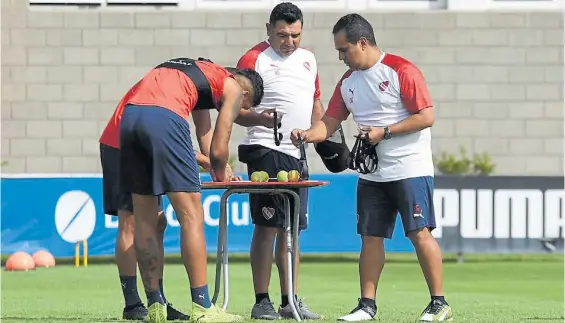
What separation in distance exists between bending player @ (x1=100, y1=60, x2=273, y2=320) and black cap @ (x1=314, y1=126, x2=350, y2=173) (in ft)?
1.85

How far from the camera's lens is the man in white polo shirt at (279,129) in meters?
9.55

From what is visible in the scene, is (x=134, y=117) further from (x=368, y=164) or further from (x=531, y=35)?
(x=531, y=35)

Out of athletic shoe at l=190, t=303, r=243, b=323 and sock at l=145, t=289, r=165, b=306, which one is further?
sock at l=145, t=289, r=165, b=306

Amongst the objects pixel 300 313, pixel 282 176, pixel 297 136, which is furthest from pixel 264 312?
pixel 297 136

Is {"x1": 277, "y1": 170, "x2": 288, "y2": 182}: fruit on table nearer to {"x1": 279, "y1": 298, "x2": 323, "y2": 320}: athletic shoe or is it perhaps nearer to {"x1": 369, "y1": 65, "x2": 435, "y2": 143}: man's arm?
{"x1": 369, "y1": 65, "x2": 435, "y2": 143}: man's arm

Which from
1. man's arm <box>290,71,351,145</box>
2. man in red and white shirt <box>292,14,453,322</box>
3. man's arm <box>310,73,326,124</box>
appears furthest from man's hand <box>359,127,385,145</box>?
man's arm <box>310,73,326,124</box>

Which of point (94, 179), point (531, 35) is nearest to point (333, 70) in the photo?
point (531, 35)

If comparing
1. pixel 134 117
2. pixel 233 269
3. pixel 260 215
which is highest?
pixel 134 117

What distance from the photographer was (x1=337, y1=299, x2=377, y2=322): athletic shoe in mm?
8991

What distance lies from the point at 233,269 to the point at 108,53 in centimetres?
666

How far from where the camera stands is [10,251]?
1650cm

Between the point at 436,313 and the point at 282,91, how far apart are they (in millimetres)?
1948

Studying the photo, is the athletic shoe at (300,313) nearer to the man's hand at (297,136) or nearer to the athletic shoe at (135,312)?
the athletic shoe at (135,312)

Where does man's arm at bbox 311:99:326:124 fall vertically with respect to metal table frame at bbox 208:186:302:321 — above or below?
above
